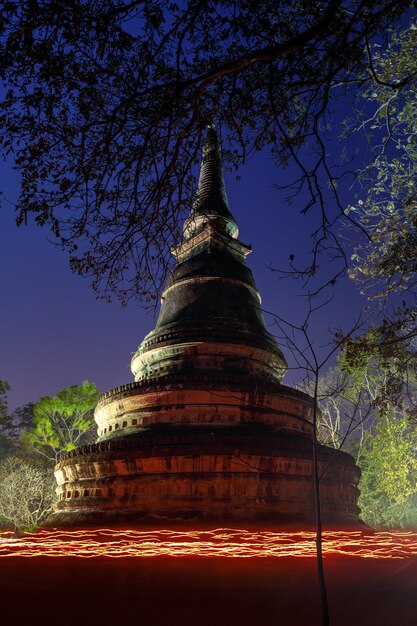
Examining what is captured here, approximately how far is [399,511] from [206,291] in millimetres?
15123

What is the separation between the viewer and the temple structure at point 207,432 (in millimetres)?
10477

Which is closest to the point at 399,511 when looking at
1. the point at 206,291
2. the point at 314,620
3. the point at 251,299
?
the point at 251,299

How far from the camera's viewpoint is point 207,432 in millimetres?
11336

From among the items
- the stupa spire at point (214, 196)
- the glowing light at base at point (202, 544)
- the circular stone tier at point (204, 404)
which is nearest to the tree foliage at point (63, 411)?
the stupa spire at point (214, 196)

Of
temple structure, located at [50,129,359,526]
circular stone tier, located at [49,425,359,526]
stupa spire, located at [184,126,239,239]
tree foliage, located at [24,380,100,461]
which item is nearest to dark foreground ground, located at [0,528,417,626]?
temple structure, located at [50,129,359,526]

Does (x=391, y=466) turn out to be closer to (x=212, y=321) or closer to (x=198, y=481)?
(x=212, y=321)

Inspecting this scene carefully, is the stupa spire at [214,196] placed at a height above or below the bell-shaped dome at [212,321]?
above

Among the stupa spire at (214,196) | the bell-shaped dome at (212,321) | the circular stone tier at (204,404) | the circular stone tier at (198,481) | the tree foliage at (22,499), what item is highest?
the stupa spire at (214,196)

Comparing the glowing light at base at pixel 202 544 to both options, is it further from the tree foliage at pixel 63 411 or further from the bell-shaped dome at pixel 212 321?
the tree foliage at pixel 63 411

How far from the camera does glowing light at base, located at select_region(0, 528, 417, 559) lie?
6.85 meters

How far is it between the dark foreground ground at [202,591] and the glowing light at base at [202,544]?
409 mm

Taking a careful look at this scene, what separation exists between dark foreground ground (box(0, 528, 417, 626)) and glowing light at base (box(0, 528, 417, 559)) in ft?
1.34

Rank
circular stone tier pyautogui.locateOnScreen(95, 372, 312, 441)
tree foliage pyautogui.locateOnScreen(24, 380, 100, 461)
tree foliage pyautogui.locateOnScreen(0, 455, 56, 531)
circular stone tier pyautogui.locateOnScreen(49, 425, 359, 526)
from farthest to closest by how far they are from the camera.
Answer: tree foliage pyautogui.locateOnScreen(24, 380, 100, 461), tree foliage pyautogui.locateOnScreen(0, 455, 56, 531), circular stone tier pyautogui.locateOnScreen(95, 372, 312, 441), circular stone tier pyautogui.locateOnScreen(49, 425, 359, 526)

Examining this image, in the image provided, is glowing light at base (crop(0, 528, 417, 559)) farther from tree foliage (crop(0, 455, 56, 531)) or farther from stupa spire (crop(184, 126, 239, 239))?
stupa spire (crop(184, 126, 239, 239))
